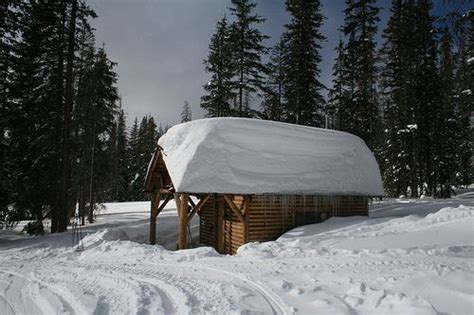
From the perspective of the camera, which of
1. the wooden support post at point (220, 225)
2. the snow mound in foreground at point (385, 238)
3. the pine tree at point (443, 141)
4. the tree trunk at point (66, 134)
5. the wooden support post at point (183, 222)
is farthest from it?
the pine tree at point (443, 141)

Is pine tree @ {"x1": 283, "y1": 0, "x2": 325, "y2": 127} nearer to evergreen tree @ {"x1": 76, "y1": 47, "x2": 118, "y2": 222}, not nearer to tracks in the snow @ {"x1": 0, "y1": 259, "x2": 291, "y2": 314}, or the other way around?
evergreen tree @ {"x1": 76, "y1": 47, "x2": 118, "y2": 222}

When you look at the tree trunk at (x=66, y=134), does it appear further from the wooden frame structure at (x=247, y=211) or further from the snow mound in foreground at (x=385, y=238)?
the snow mound in foreground at (x=385, y=238)

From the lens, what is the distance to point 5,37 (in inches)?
605

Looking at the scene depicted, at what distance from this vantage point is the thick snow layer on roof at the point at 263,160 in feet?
43.1

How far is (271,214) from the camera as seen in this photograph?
13.9 meters

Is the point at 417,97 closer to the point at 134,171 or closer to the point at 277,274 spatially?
the point at 277,274

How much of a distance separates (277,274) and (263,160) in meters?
7.17

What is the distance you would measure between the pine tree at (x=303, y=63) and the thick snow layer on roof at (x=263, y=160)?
8.36 meters

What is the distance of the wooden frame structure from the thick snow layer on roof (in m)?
0.55

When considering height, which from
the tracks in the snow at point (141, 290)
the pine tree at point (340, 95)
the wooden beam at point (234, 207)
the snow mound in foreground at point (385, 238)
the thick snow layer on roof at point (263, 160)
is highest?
the pine tree at point (340, 95)

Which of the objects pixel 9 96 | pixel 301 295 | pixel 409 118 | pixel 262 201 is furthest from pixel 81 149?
pixel 409 118

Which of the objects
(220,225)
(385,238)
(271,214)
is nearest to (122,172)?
A: (220,225)

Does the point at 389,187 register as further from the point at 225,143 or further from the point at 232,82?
the point at 225,143

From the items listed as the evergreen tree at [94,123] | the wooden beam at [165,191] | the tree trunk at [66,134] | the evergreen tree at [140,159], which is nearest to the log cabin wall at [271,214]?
the wooden beam at [165,191]
